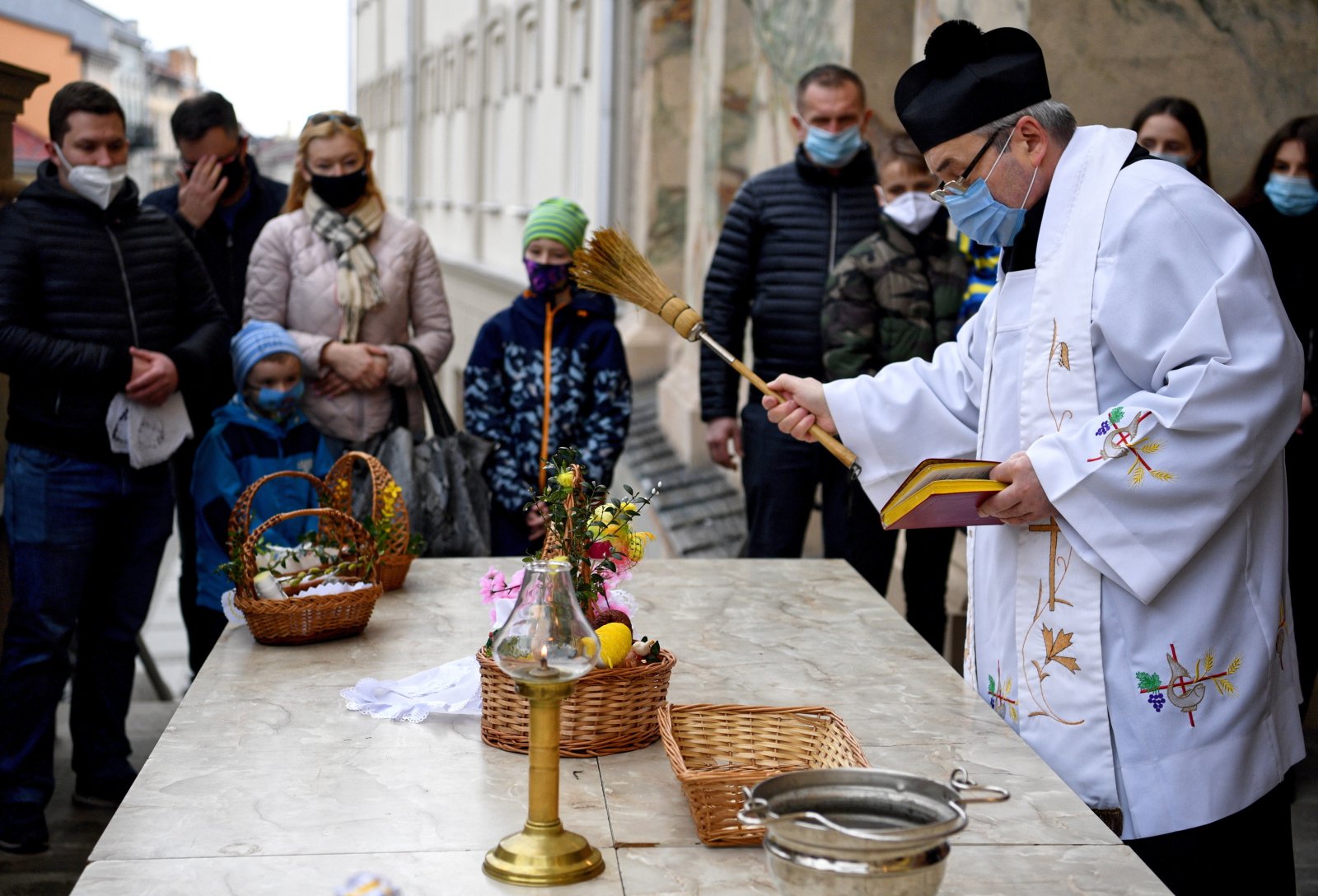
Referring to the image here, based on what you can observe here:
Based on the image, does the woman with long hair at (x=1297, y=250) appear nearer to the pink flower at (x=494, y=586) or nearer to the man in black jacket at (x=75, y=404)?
the pink flower at (x=494, y=586)

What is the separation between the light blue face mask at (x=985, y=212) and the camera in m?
2.95

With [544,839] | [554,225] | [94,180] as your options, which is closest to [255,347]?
[94,180]

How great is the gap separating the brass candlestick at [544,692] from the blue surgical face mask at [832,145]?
11.1 feet

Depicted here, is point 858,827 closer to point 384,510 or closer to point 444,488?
point 384,510

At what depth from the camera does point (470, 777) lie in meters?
2.46

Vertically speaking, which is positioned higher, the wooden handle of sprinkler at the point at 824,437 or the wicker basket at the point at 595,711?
the wooden handle of sprinkler at the point at 824,437

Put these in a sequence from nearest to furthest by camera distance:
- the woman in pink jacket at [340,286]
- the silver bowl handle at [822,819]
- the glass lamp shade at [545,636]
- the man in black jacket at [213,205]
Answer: the silver bowl handle at [822,819] → the glass lamp shade at [545,636] → the woman in pink jacket at [340,286] → the man in black jacket at [213,205]

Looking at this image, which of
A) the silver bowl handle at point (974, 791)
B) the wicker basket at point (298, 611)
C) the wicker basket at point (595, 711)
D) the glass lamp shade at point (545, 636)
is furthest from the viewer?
the wicker basket at point (298, 611)

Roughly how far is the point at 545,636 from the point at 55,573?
2.94m

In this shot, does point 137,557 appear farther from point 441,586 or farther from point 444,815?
point 444,815

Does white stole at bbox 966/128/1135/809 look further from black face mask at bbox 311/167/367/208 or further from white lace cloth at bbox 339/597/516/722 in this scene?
black face mask at bbox 311/167/367/208

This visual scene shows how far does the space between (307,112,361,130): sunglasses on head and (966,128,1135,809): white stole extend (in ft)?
9.70

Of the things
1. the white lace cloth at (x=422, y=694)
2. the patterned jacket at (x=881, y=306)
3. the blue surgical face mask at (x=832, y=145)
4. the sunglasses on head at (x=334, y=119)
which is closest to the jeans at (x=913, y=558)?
the patterned jacket at (x=881, y=306)

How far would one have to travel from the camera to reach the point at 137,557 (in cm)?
477
